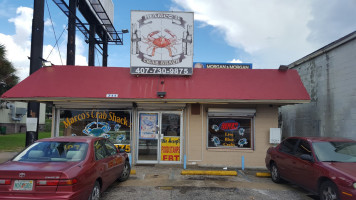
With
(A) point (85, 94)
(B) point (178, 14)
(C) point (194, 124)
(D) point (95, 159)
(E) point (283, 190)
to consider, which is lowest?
(E) point (283, 190)

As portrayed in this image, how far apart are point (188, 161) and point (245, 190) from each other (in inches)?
147

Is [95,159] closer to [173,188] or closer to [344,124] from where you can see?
[173,188]

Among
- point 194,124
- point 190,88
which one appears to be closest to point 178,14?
point 190,88

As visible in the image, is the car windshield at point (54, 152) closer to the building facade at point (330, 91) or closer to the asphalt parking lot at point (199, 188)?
the asphalt parking lot at point (199, 188)

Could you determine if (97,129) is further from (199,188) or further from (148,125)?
(199,188)

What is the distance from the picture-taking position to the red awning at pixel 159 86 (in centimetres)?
960

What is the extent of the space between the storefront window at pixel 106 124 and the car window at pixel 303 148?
6.34 meters

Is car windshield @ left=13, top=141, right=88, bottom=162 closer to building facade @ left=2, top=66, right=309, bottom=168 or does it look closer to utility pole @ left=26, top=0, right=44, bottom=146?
building facade @ left=2, top=66, right=309, bottom=168

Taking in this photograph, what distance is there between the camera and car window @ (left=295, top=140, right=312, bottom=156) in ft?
21.5

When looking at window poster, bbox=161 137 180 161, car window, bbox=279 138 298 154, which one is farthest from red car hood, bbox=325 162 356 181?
window poster, bbox=161 137 180 161

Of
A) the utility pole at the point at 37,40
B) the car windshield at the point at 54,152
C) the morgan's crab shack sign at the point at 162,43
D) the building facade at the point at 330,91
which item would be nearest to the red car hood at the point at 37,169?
the car windshield at the point at 54,152

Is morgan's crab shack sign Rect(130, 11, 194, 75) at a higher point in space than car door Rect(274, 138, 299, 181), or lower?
higher

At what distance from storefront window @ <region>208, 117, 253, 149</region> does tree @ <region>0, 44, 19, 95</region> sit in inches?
554

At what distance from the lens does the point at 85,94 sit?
380 inches
